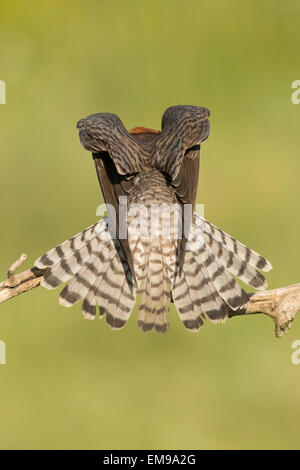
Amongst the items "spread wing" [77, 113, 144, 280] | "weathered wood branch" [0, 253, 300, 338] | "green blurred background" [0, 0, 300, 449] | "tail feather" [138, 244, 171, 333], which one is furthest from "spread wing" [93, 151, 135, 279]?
"green blurred background" [0, 0, 300, 449]

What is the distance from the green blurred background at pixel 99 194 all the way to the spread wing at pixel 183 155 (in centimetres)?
269

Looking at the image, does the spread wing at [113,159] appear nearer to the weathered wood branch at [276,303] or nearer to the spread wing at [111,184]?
the spread wing at [111,184]

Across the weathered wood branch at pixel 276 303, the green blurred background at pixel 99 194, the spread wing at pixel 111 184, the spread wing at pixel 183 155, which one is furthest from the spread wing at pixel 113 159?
the green blurred background at pixel 99 194

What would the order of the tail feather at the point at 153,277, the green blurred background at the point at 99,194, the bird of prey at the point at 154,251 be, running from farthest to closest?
the green blurred background at the point at 99,194 → the tail feather at the point at 153,277 → the bird of prey at the point at 154,251

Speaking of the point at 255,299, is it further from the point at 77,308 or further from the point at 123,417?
the point at 77,308

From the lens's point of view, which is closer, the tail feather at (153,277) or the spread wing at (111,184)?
the spread wing at (111,184)

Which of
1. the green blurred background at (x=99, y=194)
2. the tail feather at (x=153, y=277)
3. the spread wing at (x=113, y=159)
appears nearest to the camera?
the spread wing at (x=113, y=159)

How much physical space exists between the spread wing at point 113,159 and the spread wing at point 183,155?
214mm

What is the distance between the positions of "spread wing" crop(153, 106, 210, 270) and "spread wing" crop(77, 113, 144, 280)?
21 centimetres

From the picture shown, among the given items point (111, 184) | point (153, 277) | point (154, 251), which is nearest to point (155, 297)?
point (153, 277)

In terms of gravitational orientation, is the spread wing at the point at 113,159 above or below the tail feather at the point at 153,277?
above

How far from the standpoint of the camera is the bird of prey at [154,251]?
584cm

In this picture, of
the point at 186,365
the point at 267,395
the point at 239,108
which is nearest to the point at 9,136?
the point at 239,108

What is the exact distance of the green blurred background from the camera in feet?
26.6
